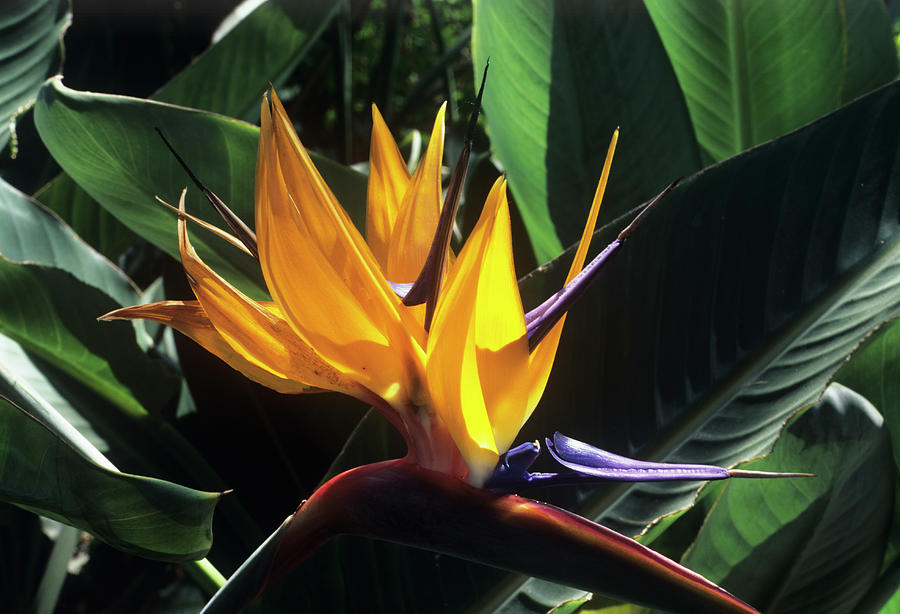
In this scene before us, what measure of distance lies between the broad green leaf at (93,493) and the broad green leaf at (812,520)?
0.40 meters

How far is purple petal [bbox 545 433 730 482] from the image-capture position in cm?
29

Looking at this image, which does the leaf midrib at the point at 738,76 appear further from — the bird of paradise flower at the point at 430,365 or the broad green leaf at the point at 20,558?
the broad green leaf at the point at 20,558

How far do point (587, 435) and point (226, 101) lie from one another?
603 mm

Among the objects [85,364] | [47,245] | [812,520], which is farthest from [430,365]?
[47,245]

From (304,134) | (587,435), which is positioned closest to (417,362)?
(587,435)

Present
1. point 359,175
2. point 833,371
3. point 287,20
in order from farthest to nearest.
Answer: point 287,20, point 359,175, point 833,371

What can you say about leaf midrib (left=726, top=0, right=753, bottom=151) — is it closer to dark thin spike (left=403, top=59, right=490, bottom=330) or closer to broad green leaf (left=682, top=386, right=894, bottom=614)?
broad green leaf (left=682, top=386, right=894, bottom=614)

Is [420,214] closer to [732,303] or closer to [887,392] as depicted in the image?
[732,303]

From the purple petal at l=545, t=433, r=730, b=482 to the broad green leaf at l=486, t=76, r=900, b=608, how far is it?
267mm

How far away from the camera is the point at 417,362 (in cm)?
34

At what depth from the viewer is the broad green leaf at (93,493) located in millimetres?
352

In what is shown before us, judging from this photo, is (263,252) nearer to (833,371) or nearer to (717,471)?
(717,471)

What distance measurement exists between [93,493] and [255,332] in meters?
0.11

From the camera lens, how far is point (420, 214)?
1.31 feet
